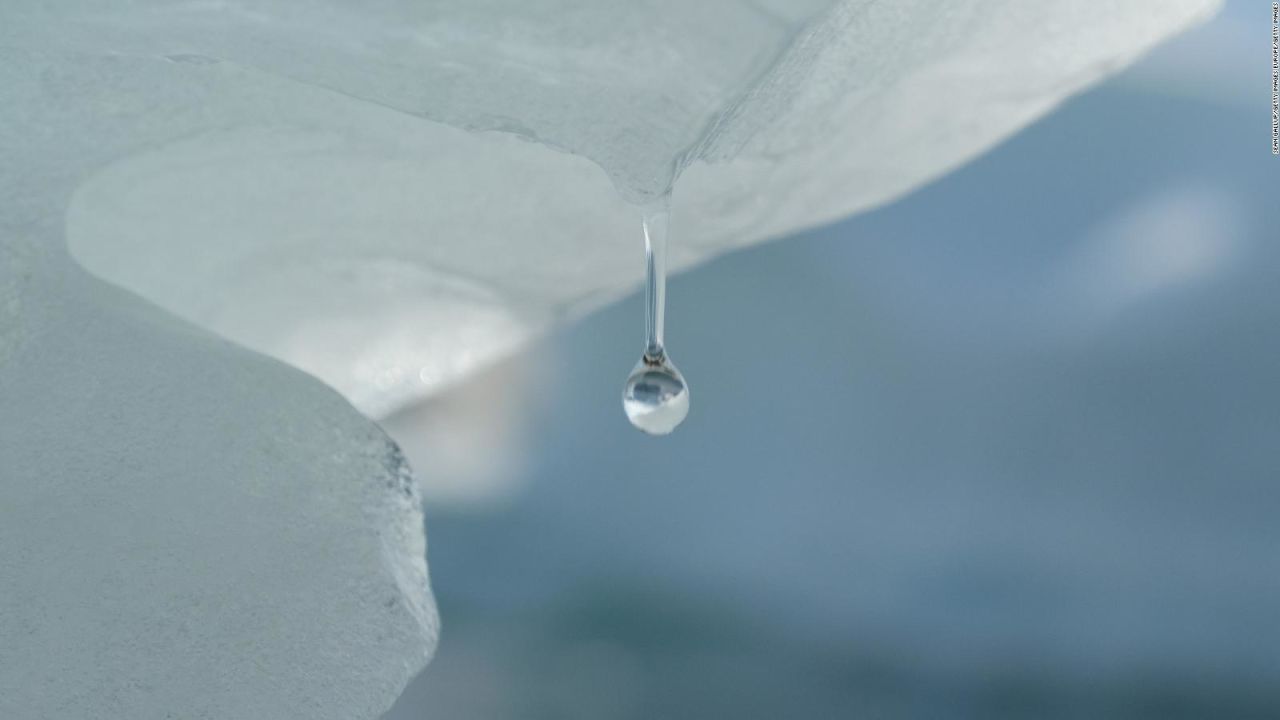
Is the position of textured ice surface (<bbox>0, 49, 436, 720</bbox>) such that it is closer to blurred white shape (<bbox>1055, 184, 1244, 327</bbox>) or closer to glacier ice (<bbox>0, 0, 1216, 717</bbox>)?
glacier ice (<bbox>0, 0, 1216, 717</bbox>)

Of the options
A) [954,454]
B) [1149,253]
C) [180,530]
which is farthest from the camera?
[954,454]

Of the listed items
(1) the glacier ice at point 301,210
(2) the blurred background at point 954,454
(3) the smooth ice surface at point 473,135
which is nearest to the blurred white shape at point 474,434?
(2) the blurred background at point 954,454

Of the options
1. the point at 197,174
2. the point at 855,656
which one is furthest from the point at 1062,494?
the point at 197,174

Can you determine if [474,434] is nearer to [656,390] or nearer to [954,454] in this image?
[954,454]

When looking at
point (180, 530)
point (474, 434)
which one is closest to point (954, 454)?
point (474, 434)

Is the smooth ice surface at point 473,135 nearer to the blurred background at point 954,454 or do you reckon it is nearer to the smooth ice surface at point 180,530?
the smooth ice surface at point 180,530

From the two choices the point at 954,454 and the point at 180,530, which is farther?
the point at 954,454
